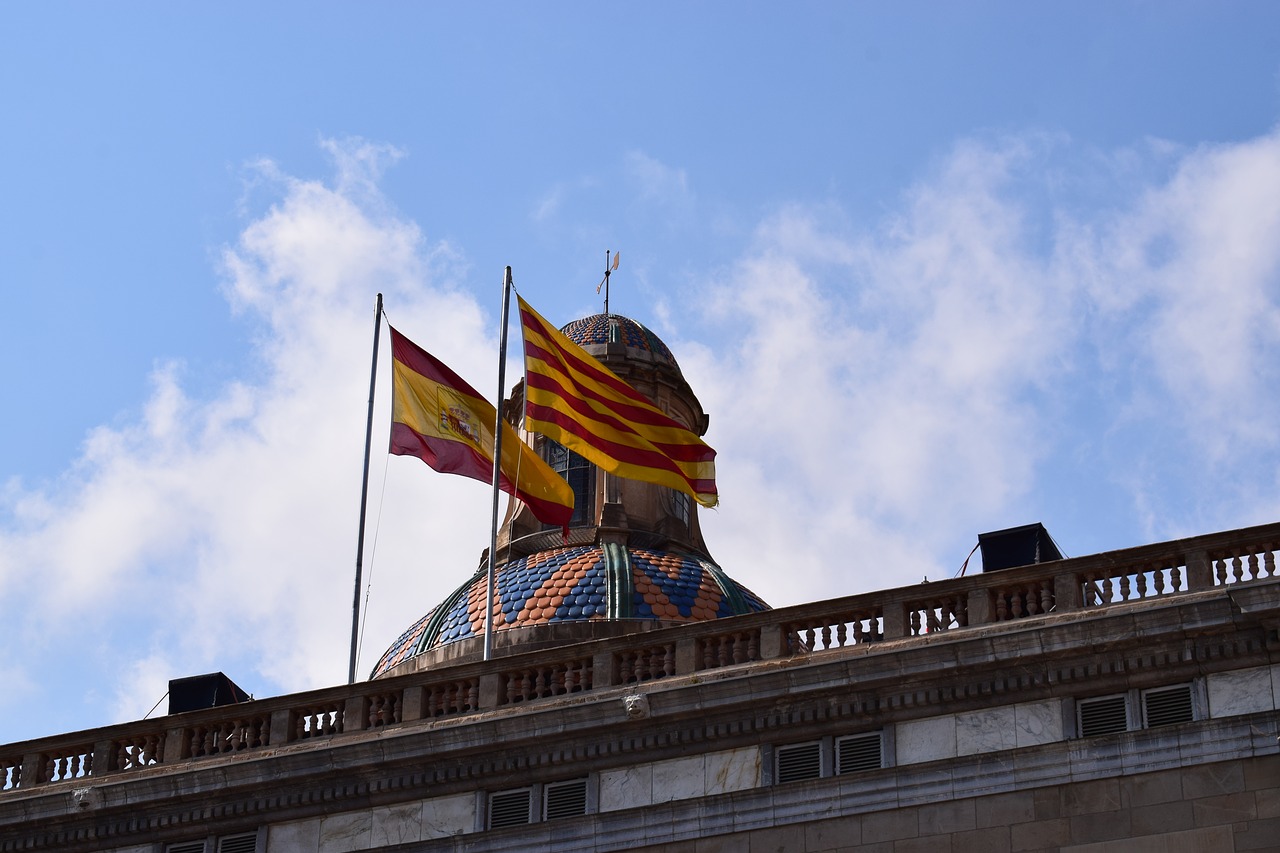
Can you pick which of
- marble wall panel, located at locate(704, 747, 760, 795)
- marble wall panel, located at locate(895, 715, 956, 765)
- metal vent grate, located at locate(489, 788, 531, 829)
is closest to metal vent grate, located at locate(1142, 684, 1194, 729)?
marble wall panel, located at locate(895, 715, 956, 765)

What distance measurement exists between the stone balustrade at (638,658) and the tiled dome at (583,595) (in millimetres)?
16974

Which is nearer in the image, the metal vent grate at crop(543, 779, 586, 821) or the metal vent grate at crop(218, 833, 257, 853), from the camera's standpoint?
the metal vent grate at crop(543, 779, 586, 821)

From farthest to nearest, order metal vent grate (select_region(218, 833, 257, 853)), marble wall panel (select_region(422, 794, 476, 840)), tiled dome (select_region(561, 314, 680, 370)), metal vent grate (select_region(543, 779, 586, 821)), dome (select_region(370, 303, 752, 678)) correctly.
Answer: tiled dome (select_region(561, 314, 680, 370)), dome (select_region(370, 303, 752, 678)), metal vent grate (select_region(218, 833, 257, 853)), marble wall panel (select_region(422, 794, 476, 840)), metal vent grate (select_region(543, 779, 586, 821))

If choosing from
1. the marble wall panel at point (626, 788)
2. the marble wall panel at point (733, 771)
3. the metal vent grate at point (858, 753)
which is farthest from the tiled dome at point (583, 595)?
the metal vent grate at point (858, 753)

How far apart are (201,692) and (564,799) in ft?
32.0

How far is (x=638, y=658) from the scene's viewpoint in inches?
1265

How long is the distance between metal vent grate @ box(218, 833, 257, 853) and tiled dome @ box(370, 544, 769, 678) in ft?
60.3

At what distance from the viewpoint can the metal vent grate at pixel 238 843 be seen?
3259cm

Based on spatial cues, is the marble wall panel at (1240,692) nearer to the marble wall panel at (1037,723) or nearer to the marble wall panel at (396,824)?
the marble wall panel at (1037,723)

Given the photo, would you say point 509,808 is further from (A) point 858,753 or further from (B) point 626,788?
(A) point 858,753

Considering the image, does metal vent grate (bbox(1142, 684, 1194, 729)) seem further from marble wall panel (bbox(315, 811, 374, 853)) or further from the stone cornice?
marble wall panel (bbox(315, 811, 374, 853))

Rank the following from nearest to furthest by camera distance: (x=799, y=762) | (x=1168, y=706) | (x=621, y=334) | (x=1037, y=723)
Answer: (x=1168, y=706) < (x=1037, y=723) < (x=799, y=762) < (x=621, y=334)

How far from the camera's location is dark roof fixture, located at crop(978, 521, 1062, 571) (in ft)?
115

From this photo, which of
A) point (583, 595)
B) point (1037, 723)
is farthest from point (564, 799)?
point (583, 595)
